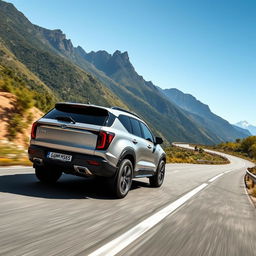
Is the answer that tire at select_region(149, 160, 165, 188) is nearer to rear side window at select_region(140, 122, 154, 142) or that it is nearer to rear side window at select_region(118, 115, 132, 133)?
rear side window at select_region(140, 122, 154, 142)

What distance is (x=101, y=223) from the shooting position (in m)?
4.46

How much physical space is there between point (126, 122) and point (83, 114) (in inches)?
37.5

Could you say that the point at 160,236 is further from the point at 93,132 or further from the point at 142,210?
the point at 93,132

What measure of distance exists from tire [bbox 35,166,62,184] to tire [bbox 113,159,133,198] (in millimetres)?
1508

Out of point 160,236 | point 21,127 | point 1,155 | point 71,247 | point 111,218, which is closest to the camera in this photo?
point 71,247

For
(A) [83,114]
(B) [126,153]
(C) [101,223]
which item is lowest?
(C) [101,223]

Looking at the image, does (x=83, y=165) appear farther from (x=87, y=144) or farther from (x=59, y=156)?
(x=59, y=156)

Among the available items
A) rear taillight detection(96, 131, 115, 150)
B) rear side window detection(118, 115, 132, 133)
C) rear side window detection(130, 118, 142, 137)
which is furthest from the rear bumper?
rear side window detection(130, 118, 142, 137)

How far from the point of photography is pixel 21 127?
14898 mm

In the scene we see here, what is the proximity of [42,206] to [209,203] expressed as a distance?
4124 millimetres

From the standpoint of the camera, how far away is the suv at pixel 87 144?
19.2ft

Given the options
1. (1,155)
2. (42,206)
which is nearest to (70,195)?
(42,206)

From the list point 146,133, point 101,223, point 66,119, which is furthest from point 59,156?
point 146,133

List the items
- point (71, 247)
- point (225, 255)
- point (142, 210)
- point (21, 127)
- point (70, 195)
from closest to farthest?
point (71, 247)
point (225, 255)
point (142, 210)
point (70, 195)
point (21, 127)
